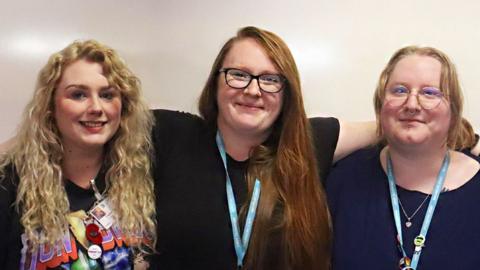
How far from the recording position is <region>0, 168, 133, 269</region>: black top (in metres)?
1.32

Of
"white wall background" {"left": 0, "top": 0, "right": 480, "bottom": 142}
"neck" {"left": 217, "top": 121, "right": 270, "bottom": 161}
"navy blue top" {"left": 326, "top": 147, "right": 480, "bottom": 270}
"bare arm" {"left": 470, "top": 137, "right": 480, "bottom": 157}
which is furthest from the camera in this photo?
"white wall background" {"left": 0, "top": 0, "right": 480, "bottom": 142}

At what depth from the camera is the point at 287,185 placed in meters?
1.49

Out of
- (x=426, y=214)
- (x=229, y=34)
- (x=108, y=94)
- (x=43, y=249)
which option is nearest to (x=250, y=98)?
(x=108, y=94)

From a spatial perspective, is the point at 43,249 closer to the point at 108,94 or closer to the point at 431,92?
the point at 108,94

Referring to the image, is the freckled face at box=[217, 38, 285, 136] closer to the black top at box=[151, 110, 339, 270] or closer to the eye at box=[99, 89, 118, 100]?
the black top at box=[151, 110, 339, 270]

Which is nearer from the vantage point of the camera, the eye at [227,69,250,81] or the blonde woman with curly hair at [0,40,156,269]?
the blonde woman with curly hair at [0,40,156,269]

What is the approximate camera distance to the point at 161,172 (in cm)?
155

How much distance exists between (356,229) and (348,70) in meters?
1.11

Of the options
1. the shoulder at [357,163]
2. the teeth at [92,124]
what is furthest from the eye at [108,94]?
the shoulder at [357,163]

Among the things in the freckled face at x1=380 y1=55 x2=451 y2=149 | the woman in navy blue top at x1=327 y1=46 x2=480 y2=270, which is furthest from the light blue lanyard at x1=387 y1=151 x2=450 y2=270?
the freckled face at x1=380 y1=55 x2=451 y2=149

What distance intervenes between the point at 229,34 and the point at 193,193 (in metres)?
1.34

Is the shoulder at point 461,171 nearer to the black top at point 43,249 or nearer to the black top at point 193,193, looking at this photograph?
the black top at point 193,193

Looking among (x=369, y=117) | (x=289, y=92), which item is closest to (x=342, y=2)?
(x=369, y=117)

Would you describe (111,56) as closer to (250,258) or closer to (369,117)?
(250,258)
